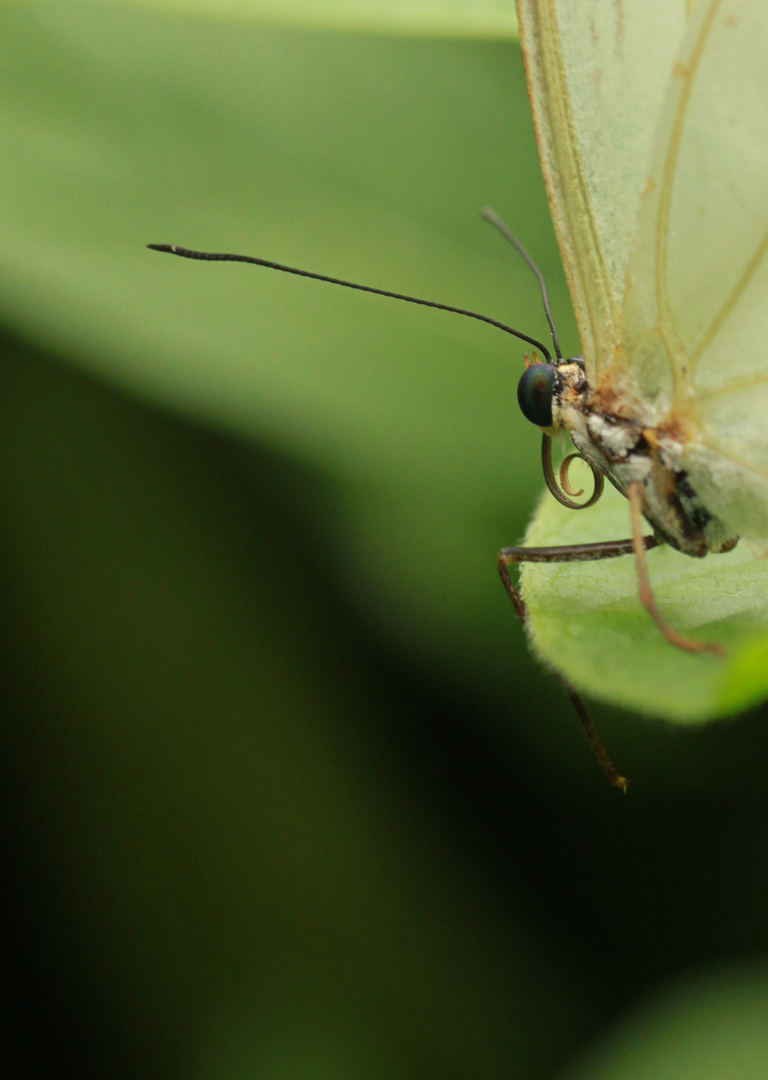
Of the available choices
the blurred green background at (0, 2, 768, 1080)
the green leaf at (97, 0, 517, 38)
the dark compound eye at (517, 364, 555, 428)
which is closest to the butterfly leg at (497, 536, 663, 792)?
the dark compound eye at (517, 364, 555, 428)

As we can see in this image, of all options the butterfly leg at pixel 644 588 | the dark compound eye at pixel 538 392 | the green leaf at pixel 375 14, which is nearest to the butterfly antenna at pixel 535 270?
the dark compound eye at pixel 538 392

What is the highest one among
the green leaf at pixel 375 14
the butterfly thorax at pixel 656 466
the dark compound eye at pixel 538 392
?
the green leaf at pixel 375 14

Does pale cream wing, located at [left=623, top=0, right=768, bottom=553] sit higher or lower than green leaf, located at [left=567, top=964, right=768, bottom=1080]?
higher

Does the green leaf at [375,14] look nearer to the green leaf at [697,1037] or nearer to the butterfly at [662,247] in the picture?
the butterfly at [662,247]

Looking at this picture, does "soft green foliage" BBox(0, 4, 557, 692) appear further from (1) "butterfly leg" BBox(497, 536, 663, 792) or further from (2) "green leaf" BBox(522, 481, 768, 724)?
(1) "butterfly leg" BBox(497, 536, 663, 792)

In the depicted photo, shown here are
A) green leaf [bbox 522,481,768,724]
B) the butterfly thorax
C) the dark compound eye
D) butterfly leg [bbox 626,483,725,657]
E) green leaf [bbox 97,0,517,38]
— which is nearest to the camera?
green leaf [bbox 522,481,768,724]

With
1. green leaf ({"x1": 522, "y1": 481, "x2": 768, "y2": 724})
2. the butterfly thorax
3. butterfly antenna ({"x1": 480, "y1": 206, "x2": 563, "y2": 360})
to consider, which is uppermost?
butterfly antenna ({"x1": 480, "y1": 206, "x2": 563, "y2": 360})

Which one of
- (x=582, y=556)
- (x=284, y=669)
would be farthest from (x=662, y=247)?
(x=284, y=669)
